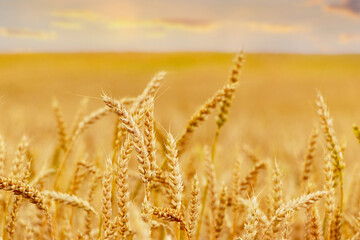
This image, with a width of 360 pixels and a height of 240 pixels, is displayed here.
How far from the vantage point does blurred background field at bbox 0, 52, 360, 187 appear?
5.93 m

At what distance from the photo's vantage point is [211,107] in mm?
1592

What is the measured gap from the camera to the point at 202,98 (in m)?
17.8

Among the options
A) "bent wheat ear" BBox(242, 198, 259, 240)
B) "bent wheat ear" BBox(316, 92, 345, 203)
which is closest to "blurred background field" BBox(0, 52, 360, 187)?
"bent wheat ear" BBox(316, 92, 345, 203)

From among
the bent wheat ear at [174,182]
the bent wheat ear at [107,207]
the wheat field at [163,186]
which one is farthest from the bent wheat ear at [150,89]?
the bent wheat ear at [174,182]

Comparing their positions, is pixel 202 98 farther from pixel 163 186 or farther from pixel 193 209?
pixel 193 209

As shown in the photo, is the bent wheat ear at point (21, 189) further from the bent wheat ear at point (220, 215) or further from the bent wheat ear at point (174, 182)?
the bent wheat ear at point (220, 215)

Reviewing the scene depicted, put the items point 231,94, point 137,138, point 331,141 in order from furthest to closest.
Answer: point 231,94 < point 331,141 < point 137,138

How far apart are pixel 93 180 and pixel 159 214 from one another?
761 mm

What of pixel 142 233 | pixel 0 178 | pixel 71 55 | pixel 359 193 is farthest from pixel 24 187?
pixel 71 55

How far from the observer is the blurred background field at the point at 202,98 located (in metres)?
5.93

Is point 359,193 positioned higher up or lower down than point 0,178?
higher up

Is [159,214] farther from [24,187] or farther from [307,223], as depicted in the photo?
A: [307,223]

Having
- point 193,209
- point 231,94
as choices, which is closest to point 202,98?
point 231,94

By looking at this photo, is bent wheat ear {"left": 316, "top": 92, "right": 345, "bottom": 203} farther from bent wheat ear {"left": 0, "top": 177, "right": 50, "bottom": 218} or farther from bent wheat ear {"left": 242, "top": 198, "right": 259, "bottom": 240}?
bent wheat ear {"left": 0, "top": 177, "right": 50, "bottom": 218}
